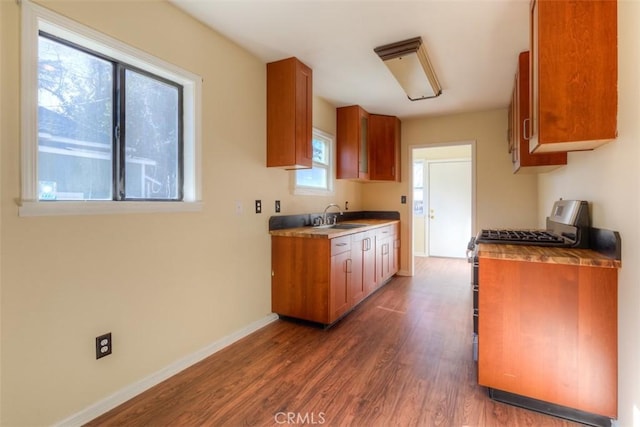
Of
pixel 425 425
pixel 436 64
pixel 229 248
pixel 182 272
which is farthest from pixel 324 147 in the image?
pixel 425 425

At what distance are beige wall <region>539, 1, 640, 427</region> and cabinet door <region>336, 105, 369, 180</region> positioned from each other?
8.79ft

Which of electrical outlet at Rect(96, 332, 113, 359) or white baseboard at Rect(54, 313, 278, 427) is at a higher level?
electrical outlet at Rect(96, 332, 113, 359)

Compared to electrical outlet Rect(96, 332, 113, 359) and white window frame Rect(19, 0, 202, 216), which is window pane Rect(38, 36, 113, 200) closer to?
white window frame Rect(19, 0, 202, 216)

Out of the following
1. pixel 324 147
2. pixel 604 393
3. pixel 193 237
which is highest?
pixel 324 147

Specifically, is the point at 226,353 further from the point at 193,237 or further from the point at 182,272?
the point at 193,237

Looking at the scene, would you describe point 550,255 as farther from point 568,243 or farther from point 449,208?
point 449,208

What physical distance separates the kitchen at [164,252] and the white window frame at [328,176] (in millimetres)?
194

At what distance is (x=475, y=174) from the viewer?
4.27 m

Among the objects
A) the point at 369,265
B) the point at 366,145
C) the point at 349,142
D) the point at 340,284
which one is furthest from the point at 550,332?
the point at 366,145

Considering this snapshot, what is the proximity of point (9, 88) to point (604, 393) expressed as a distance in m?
3.09

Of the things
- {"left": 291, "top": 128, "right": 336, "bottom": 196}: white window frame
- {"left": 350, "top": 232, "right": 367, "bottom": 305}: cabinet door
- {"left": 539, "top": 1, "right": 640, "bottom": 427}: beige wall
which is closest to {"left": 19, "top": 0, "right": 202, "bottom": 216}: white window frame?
{"left": 291, "top": 128, "right": 336, "bottom": 196}: white window frame

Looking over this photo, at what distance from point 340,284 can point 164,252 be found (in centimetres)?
157

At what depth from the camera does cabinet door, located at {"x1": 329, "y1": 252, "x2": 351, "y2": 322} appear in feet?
9.08

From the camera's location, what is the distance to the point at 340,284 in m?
2.91
